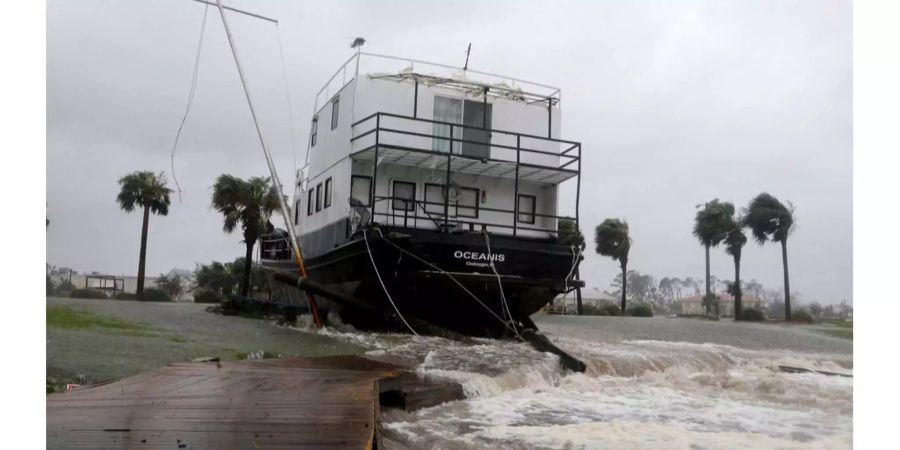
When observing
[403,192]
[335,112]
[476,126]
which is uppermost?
[335,112]

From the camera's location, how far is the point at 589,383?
251 inches

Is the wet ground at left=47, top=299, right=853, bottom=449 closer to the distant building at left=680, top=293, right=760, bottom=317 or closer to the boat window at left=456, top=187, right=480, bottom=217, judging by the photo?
the distant building at left=680, top=293, right=760, bottom=317

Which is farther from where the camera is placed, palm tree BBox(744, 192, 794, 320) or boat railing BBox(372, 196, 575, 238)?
boat railing BBox(372, 196, 575, 238)

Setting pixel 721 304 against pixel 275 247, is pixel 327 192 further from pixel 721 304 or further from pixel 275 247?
pixel 721 304

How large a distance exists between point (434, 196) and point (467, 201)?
0.52 meters

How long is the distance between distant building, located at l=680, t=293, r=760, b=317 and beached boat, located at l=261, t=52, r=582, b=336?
175cm

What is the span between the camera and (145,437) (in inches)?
108

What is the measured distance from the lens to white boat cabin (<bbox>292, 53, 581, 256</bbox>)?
940cm

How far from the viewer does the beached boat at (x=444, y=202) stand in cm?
886

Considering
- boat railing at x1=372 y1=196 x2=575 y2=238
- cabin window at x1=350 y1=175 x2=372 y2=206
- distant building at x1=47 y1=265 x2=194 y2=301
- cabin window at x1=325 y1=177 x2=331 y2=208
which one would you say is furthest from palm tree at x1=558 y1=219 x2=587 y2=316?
distant building at x1=47 y1=265 x2=194 y2=301

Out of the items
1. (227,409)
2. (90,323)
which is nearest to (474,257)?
(90,323)

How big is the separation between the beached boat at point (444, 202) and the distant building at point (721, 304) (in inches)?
68.9

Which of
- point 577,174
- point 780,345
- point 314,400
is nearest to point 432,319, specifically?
point 577,174
